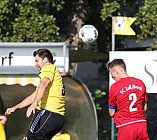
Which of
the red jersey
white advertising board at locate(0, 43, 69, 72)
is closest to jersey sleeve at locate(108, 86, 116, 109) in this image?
the red jersey

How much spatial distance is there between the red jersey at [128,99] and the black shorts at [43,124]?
80 cm

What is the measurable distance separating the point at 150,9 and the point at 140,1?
5690 mm

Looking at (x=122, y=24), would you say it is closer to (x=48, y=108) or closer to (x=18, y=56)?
(x=18, y=56)

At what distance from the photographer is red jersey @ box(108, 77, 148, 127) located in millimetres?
5445

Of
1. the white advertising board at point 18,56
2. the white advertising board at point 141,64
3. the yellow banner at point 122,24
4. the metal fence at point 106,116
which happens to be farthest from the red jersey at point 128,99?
the metal fence at point 106,116

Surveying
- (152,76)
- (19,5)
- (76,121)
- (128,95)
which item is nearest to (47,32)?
(19,5)

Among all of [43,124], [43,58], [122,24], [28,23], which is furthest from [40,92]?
[28,23]

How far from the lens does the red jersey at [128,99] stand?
214 inches

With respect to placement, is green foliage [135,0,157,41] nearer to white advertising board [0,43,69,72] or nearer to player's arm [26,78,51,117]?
white advertising board [0,43,69,72]

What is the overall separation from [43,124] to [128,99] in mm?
1109

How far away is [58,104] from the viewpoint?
17.4 ft

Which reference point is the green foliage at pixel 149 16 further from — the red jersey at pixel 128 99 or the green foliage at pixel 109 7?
the red jersey at pixel 128 99

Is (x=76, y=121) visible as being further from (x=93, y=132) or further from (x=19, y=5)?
(x=19, y=5)

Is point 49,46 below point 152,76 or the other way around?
the other way around
